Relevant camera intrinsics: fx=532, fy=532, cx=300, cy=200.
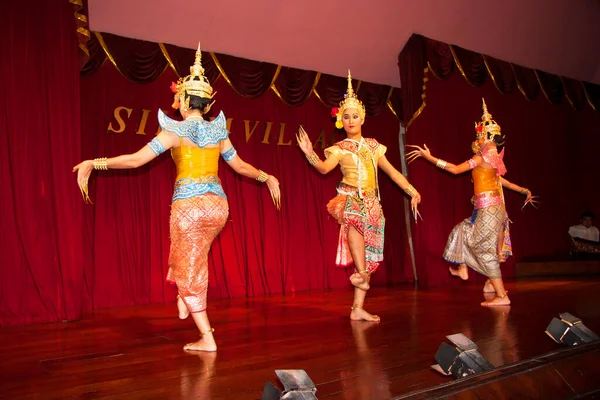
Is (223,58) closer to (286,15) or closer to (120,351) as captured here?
(286,15)

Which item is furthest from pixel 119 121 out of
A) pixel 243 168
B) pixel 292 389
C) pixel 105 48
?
pixel 292 389

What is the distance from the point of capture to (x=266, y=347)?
2826mm

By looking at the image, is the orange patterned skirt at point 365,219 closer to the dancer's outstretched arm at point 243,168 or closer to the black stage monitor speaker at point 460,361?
the dancer's outstretched arm at point 243,168

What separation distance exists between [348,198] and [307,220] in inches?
113

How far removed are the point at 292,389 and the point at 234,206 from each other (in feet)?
13.5

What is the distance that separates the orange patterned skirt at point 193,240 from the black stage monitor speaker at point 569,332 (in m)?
1.80

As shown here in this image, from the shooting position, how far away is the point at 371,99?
6.81 meters

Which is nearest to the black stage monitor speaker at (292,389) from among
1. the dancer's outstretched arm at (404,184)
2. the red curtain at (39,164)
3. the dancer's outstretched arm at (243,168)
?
the dancer's outstretched arm at (243,168)

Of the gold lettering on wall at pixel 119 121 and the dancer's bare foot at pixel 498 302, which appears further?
the gold lettering on wall at pixel 119 121

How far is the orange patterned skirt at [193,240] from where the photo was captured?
268cm

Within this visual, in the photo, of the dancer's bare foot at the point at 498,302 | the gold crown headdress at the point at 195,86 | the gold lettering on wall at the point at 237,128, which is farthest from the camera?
the gold lettering on wall at the point at 237,128

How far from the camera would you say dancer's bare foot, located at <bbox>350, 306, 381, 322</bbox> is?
3570 millimetres

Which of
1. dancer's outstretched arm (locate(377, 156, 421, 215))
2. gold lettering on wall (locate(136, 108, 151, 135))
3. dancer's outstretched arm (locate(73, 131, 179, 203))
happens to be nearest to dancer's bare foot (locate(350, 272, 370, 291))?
dancer's outstretched arm (locate(377, 156, 421, 215))

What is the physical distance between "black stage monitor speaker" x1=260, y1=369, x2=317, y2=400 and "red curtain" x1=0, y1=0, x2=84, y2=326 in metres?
2.74
